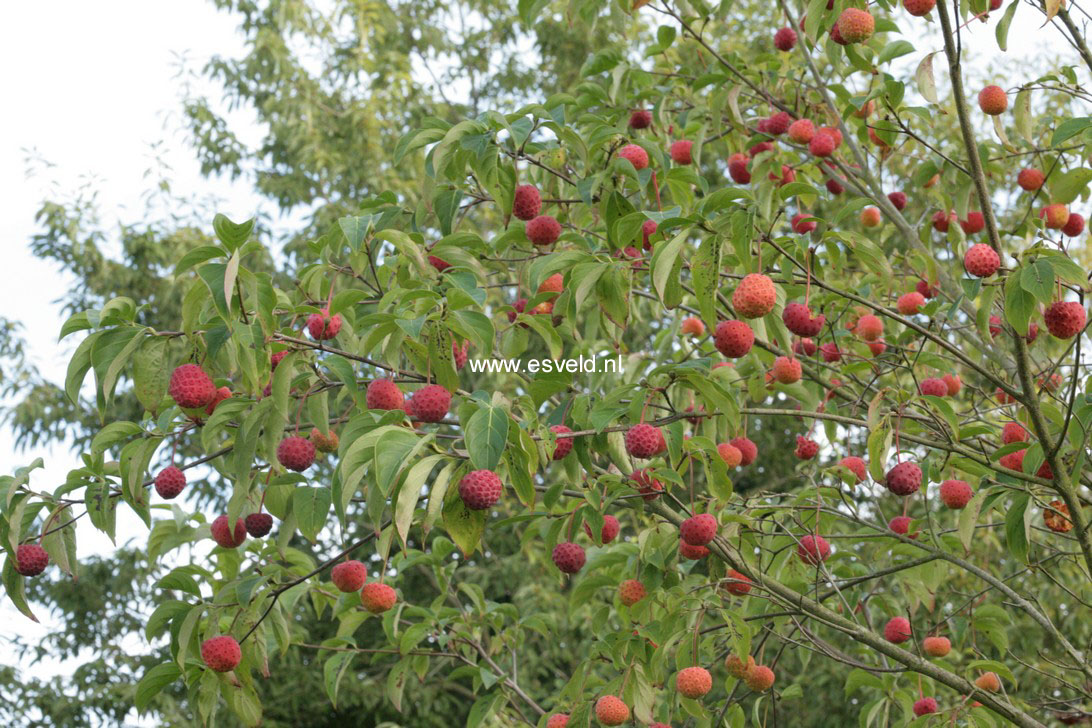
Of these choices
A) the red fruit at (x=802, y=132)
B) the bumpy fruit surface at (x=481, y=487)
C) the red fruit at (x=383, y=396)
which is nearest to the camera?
the bumpy fruit surface at (x=481, y=487)

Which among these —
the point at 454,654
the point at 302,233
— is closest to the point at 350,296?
the point at 454,654

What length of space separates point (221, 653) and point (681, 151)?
1.78 m

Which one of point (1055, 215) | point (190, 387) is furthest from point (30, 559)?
point (1055, 215)

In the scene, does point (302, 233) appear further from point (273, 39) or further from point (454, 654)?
point (454, 654)

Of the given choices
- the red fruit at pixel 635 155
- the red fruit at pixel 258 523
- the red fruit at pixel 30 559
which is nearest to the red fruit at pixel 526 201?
the red fruit at pixel 635 155

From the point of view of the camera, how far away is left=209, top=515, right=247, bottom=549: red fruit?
2053mm

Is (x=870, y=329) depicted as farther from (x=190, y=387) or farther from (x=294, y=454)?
(x=190, y=387)

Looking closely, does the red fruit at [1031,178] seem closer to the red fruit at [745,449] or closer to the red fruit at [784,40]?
the red fruit at [784,40]

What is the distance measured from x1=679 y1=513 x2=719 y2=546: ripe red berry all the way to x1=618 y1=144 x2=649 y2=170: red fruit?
2.51 ft

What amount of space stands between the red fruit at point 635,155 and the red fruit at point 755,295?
60cm

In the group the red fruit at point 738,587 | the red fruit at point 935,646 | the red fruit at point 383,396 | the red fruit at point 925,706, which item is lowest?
the red fruit at point 925,706

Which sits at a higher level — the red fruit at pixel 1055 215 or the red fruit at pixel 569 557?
the red fruit at pixel 1055 215

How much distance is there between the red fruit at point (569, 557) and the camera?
2.18 metres

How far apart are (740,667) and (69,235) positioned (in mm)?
5382
